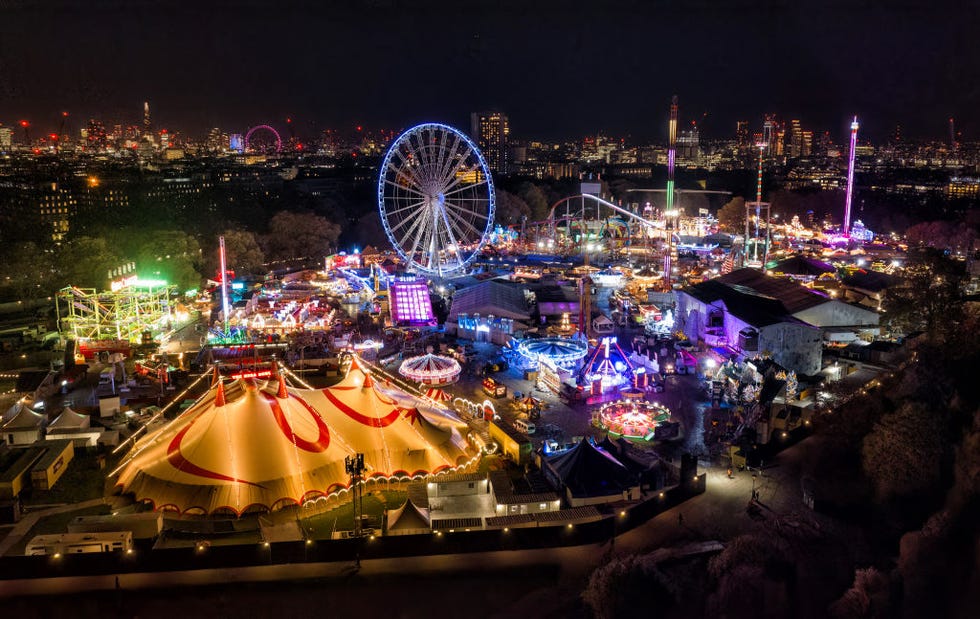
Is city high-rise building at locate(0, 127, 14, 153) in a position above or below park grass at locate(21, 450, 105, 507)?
above

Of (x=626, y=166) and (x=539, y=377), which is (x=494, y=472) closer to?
(x=539, y=377)

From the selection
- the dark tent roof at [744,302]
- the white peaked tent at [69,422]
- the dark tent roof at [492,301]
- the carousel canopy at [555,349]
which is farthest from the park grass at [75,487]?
the dark tent roof at [744,302]

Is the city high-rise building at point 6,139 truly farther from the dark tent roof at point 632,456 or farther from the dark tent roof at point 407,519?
the dark tent roof at point 632,456

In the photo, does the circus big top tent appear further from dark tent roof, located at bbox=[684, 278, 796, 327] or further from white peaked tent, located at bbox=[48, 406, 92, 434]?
dark tent roof, located at bbox=[684, 278, 796, 327]

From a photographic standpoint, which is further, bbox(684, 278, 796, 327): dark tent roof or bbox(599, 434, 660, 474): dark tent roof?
bbox(684, 278, 796, 327): dark tent roof

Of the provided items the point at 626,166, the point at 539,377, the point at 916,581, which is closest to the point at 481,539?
the point at 916,581

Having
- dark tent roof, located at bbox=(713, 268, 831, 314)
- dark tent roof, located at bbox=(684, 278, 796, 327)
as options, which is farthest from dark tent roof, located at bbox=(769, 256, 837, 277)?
dark tent roof, located at bbox=(684, 278, 796, 327)

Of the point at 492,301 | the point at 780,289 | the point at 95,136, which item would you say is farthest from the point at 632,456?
the point at 95,136

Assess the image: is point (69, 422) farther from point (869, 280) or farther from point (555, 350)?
point (869, 280)
